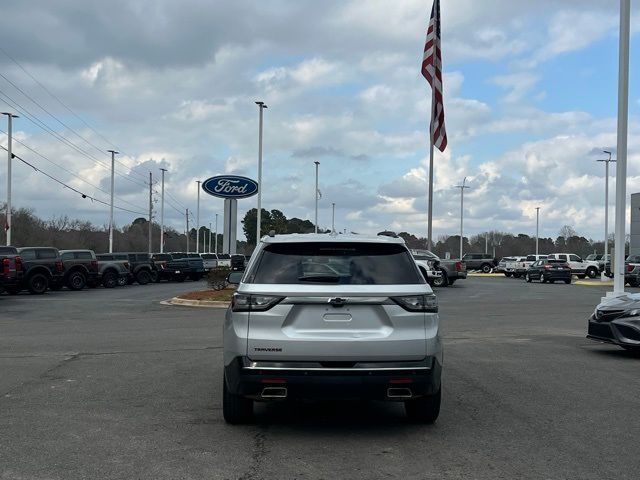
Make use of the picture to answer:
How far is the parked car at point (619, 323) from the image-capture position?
10805 mm

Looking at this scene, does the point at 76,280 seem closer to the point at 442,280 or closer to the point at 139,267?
the point at 139,267

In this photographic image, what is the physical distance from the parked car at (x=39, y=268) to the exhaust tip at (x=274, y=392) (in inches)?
977

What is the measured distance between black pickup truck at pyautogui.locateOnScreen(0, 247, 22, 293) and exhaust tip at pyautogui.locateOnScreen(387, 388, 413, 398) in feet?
72.9

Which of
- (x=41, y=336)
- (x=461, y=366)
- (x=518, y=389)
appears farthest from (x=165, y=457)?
(x=41, y=336)

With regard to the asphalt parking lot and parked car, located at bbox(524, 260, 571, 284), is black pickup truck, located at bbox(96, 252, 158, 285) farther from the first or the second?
the asphalt parking lot

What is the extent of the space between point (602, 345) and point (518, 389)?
211 inches

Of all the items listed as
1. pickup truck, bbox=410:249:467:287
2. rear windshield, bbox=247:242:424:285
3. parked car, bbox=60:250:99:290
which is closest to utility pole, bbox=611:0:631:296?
rear windshield, bbox=247:242:424:285

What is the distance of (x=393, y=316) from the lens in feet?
19.2

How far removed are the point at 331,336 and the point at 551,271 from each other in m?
40.6

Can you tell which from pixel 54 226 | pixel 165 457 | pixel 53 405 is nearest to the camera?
pixel 165 457

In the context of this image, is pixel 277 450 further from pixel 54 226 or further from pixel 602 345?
pixel 54 226

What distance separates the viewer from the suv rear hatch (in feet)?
18.9

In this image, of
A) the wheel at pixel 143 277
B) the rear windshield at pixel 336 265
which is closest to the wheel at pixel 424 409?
the rear windshield at pixel 336 265

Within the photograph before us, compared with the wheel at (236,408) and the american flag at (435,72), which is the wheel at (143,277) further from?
the wheel at (236,408)
